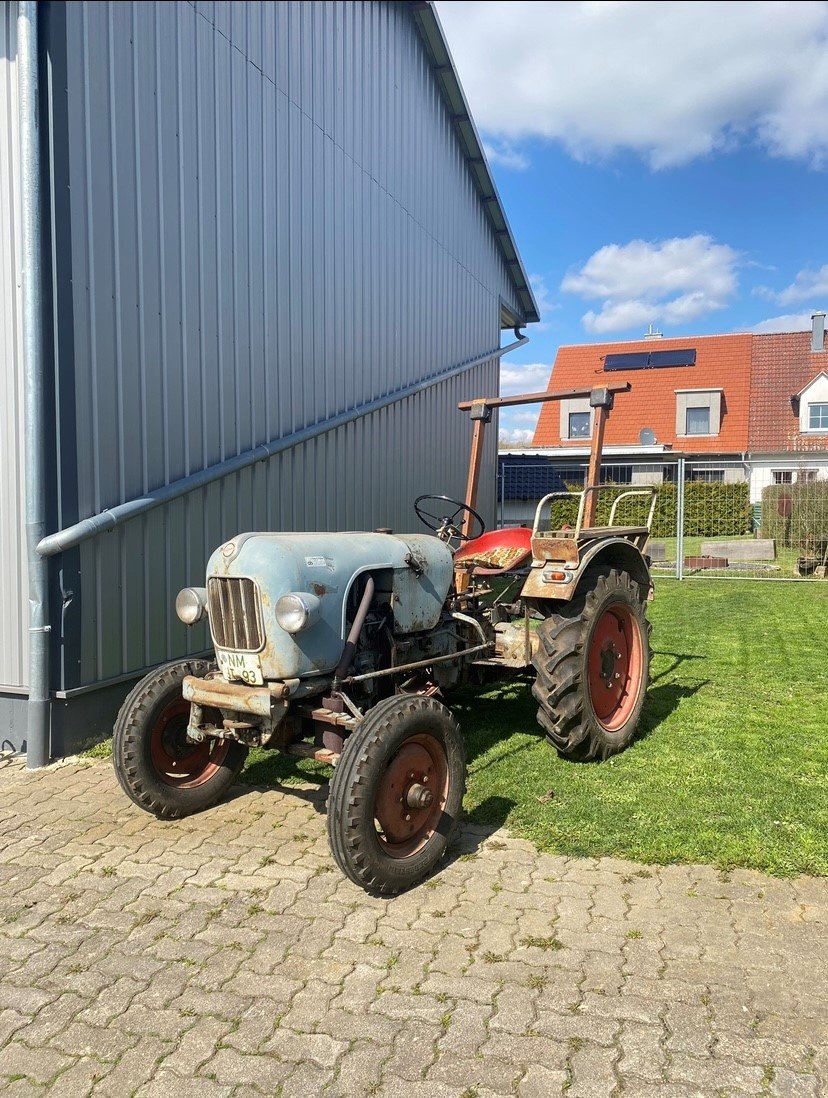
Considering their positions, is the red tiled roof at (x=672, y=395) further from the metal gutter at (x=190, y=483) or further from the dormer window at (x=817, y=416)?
the metal gutter at (x=190, y=483)

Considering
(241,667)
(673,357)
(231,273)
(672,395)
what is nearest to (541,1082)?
(241,667)

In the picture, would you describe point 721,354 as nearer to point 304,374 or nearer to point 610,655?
point 304,374

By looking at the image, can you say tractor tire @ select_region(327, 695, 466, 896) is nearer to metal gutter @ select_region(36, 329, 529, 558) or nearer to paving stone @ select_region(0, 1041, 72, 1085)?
paving stone @ select_region(0, 1041, 72, 1085)

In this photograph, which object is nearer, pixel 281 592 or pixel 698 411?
pixel 281 592

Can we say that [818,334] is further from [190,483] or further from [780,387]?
[190,483]

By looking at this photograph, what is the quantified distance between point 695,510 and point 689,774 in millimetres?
13822

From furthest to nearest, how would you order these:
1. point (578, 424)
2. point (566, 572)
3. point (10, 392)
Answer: point (578, 424)
point (10, 392)
point (566, 572)

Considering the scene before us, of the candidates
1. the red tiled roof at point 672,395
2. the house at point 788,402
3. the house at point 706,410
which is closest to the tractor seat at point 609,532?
the house at point 706,410

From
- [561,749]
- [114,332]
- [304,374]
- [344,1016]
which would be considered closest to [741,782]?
[561,749]

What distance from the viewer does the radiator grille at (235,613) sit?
3312 millimetres

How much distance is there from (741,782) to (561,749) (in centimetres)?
92

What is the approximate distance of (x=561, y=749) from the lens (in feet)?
13.8

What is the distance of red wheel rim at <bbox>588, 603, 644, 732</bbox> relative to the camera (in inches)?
180

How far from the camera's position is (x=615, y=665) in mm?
4754
